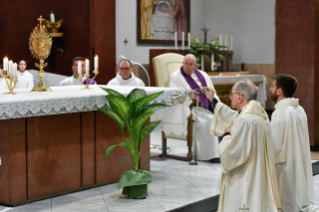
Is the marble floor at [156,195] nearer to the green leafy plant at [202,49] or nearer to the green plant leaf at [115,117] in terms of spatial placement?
the green plant leaf at [115,117]

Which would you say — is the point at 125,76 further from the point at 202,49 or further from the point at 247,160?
the point at 202,49

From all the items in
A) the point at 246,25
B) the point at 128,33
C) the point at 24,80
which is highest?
the point at 246,25

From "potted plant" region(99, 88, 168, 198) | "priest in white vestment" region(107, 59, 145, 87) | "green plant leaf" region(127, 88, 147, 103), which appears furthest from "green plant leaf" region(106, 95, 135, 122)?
"priest in white vestment" region(107, 59, 145, 87)

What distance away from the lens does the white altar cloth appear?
4.33 metres

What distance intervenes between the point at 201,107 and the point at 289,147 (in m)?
2.75

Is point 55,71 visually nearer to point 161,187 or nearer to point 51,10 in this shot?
point 51,10

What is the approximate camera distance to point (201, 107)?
7.21 metres

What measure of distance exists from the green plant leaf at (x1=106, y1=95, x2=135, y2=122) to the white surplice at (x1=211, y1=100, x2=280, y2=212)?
47.7 inches

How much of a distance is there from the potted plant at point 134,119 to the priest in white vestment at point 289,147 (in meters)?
1.15

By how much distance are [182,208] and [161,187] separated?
84 centimetres

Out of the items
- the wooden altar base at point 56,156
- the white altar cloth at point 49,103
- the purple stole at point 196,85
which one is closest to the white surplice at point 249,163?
the white altar cloth at point 49,103

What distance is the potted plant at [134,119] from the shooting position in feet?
15.5

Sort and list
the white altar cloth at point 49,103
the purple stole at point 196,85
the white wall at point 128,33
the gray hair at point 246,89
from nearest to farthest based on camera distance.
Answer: the gray hair at point 246,89 → the white altar cloth at point 49,103 → the purple stole at point 196,85 → the white wall at point 128,33

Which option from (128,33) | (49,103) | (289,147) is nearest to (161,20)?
(128,33)
